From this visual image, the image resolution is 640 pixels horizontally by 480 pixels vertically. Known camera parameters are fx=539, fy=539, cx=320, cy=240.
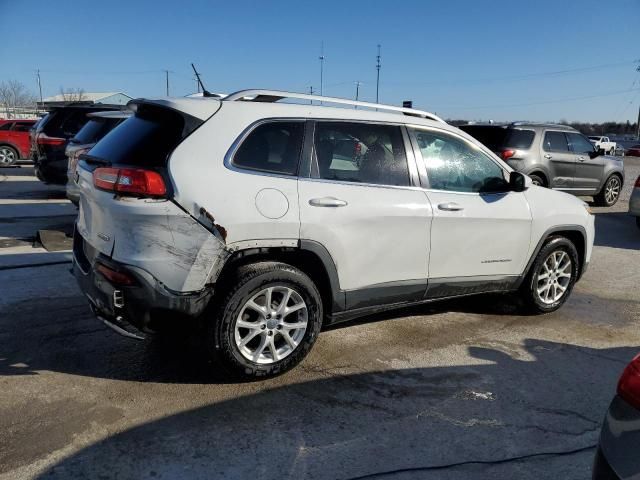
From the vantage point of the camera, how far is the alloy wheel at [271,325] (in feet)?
11.4

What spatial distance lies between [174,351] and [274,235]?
1.35 metres

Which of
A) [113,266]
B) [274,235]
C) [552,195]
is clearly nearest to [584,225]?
[552,195]

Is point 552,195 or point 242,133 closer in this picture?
point 242,133

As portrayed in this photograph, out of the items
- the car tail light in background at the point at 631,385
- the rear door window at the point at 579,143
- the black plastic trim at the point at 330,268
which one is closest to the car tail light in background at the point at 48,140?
the black plastic trim at the point at 330,268

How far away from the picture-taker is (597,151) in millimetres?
11914

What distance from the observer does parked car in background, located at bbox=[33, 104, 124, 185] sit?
10250 millimetres

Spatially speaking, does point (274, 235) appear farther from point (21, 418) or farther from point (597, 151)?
point (597, 151)

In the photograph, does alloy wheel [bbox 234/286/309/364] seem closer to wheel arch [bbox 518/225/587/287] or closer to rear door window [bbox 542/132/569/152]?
wheel arch [bbox 518/225/587/287]

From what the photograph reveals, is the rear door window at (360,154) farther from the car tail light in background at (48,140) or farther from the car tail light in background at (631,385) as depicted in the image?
the car tail light in background at (48,140)

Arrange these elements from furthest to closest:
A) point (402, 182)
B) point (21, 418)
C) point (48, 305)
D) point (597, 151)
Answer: point (597, 151) < point (48, 305) < point (402, 182) < point (21, 418)

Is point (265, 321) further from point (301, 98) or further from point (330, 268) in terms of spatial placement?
point (301, 98)

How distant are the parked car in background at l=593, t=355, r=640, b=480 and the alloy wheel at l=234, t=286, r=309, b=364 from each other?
6.73ft

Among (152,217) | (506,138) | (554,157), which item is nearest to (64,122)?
(506,138)

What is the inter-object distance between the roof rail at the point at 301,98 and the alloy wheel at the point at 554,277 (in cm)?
176
